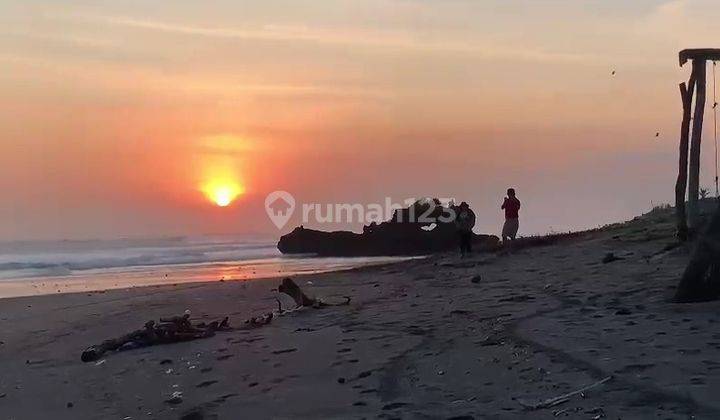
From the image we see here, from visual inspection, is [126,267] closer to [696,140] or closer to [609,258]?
[609,258]

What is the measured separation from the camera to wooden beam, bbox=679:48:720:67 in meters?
11.9

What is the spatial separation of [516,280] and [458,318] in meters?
3.55

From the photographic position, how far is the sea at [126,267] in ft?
79.4

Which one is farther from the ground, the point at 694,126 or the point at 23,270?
the point at 694,126

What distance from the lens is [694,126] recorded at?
1227 cm

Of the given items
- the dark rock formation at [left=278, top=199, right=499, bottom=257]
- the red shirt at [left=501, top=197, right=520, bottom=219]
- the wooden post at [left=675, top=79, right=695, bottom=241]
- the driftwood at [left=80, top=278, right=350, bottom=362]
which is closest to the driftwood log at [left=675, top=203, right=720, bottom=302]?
the wooden post at [left=675, top=79, right=695, bottom=241]

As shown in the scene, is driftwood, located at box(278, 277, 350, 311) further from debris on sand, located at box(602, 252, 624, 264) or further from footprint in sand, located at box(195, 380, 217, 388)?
debris on sand, located at box(602, 252, 624, 264)

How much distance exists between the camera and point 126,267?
36.5m

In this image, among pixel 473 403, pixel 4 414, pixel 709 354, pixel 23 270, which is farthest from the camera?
pixel 23 270

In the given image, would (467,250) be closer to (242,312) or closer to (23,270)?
(242,312)

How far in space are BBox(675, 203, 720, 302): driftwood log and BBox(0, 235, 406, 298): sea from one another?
1446 cm

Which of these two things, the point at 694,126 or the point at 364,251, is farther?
the point at 364,251

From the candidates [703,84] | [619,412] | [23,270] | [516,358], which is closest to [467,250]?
[703,84]

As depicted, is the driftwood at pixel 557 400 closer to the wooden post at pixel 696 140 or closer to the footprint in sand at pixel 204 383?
the footprint in sand at pixel 204 383
